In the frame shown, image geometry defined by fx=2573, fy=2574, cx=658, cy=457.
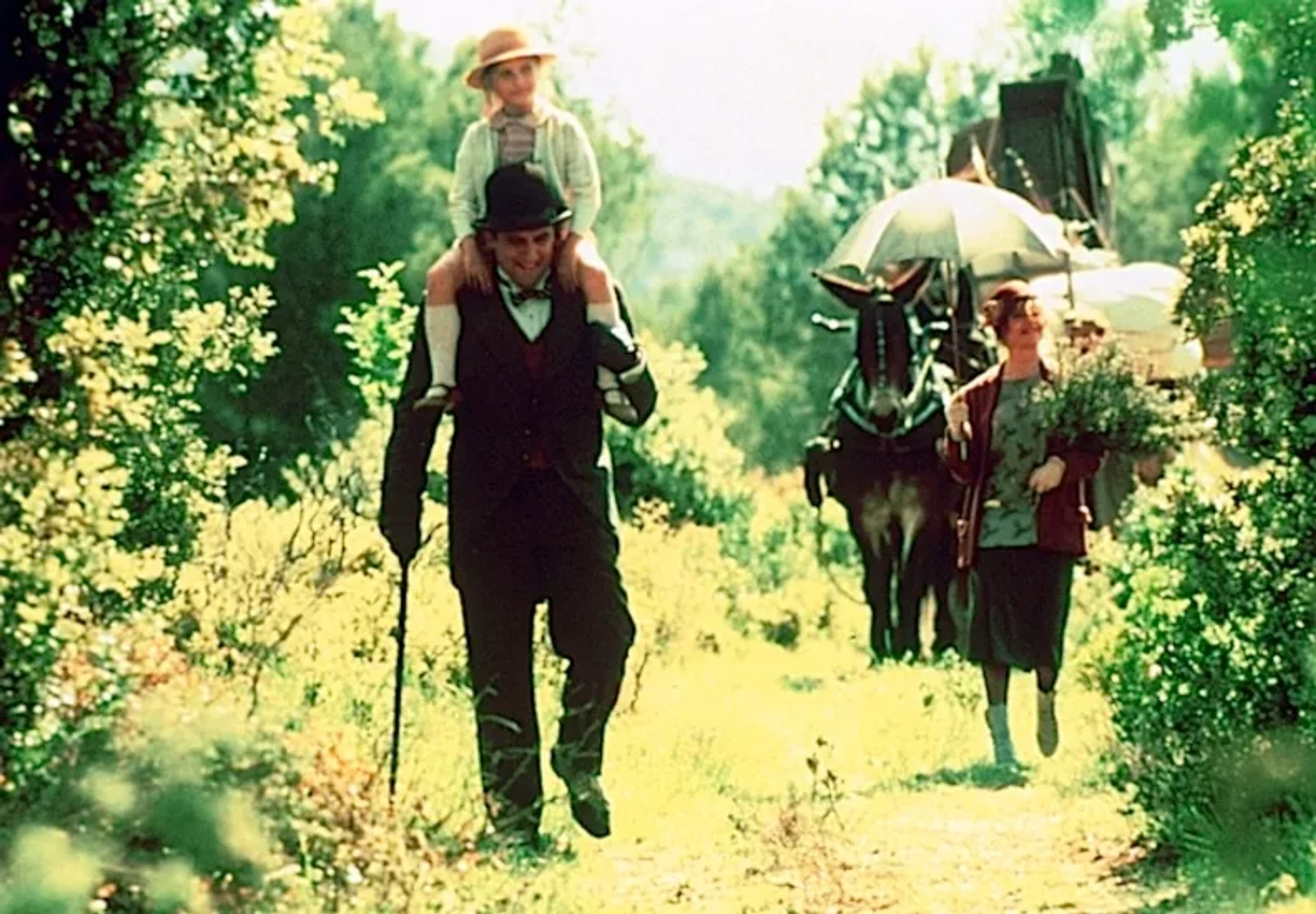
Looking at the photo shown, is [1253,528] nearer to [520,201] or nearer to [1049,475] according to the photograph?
[520,201]

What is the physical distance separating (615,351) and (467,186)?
2.96 ft

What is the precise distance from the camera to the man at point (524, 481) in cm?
868

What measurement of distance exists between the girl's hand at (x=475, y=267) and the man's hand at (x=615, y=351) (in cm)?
41

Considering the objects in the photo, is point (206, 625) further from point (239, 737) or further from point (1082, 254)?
point (1082, 254)

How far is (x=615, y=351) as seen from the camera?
28.0ft

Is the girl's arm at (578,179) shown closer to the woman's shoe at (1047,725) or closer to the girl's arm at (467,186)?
the girl's arm at (467,186)

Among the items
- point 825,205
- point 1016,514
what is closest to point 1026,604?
point 1016,514

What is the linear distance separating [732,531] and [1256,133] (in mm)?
18845

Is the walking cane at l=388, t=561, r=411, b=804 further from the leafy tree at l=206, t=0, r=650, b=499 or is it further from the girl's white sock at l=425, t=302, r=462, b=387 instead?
the leafy tree at l=206, t=0, r=650, b=499

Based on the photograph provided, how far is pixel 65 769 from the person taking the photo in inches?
236

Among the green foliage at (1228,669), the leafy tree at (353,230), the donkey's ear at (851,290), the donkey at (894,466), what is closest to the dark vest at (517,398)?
the green foliage at (1228,669)

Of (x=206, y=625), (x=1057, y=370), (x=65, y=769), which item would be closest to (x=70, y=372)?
(x=65, y=769)

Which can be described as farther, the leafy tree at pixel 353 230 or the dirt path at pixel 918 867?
the leafy tree at pixel 353 230

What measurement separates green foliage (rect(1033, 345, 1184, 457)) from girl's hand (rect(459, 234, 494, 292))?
10.1 feet
